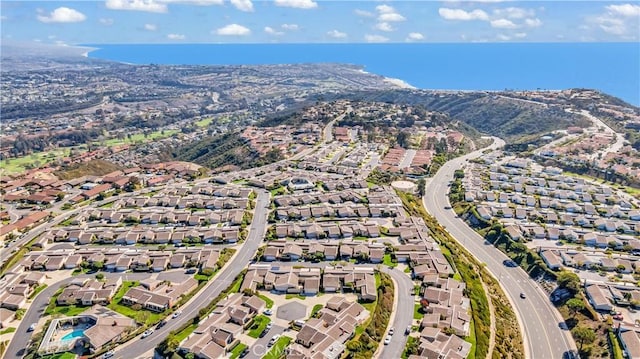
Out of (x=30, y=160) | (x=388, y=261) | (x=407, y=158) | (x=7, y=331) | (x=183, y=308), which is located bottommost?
(x=30, y=160)

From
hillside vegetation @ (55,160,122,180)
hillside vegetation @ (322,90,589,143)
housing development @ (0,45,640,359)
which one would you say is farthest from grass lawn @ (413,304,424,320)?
hillside vegetation @ (322,90,589,143)

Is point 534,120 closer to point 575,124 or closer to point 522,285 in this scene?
point 575,124

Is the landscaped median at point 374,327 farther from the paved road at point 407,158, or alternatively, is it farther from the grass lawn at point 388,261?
the paved road at point 407,158

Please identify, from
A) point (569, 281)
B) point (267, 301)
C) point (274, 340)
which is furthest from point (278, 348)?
point (569, 281)

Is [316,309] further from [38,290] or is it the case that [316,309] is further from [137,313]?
[38,290]

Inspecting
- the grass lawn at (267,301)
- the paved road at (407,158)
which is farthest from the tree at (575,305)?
the paved road at (407,158)

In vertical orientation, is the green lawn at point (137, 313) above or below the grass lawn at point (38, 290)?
above
